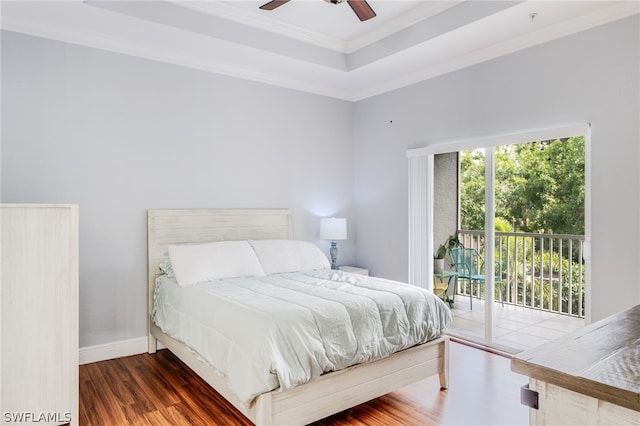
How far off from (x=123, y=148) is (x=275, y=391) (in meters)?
2.57

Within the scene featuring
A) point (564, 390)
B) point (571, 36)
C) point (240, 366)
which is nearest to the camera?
point (564, 390)

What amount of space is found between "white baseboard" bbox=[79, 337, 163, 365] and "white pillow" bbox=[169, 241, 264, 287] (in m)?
0.90

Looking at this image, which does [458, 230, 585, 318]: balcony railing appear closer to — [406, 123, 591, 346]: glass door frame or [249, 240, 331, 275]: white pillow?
[406, 123, 591, 346]: glass door frame

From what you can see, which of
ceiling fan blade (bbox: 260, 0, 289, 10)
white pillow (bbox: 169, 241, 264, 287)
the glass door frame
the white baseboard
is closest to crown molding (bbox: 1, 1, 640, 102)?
the glass door frame

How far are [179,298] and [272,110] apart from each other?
91.0 inches

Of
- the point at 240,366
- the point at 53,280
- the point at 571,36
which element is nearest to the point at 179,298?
the point at 53,280

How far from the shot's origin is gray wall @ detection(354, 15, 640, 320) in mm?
2863

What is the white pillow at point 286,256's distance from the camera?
374cm

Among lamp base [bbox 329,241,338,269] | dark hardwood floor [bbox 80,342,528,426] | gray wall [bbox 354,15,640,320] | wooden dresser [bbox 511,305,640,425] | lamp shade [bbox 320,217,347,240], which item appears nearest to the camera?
wooden dresser [bbox 511,305,640,425]

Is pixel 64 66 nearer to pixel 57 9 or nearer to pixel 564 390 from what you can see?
pixel 57 9

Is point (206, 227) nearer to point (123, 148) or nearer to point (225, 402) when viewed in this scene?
point (123, 148)

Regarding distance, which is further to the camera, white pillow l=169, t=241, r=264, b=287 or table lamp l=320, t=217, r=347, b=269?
table lamp l=320, t=217, r=347, b=269

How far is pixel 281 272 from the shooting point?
3.73 m

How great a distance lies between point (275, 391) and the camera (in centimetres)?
205
